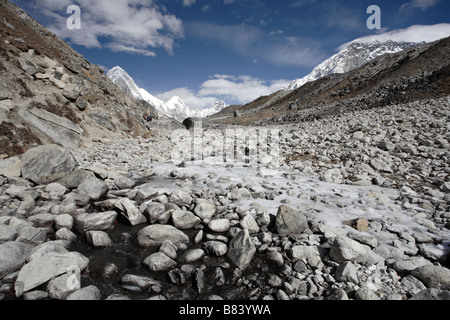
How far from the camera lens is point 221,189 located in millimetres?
7324

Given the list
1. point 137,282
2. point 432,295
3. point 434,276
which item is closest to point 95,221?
point 137,282

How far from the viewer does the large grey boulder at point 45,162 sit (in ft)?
23.7

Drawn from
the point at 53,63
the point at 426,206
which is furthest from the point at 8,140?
the point at 426,206

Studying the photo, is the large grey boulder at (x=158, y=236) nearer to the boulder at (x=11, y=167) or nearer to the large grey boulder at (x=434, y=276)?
the large grey boulder at (x=434, y=276)

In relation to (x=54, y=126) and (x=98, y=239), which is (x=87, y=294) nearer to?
(x=98, y=239)

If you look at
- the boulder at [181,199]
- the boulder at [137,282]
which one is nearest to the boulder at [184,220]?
the boulder at [181,199]

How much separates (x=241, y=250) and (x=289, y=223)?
4.21ft

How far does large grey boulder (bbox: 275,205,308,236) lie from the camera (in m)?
4.73

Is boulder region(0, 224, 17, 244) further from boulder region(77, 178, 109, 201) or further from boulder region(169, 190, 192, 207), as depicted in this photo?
boulder region(169, 190, 192, 207)

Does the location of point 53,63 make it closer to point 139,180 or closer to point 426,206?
point 139,180

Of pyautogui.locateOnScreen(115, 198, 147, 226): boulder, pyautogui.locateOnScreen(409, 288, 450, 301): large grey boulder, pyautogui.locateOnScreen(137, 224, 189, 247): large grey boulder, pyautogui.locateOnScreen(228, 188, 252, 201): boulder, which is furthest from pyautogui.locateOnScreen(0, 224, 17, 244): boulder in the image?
pyautogui.locateOnScreen(409, 288, 450, 301): large grey boulder

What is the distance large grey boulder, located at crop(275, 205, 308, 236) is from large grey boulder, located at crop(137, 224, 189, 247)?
208 cm

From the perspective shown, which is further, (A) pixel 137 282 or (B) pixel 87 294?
(A) pixel 137 282

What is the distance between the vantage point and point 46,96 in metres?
13.7
